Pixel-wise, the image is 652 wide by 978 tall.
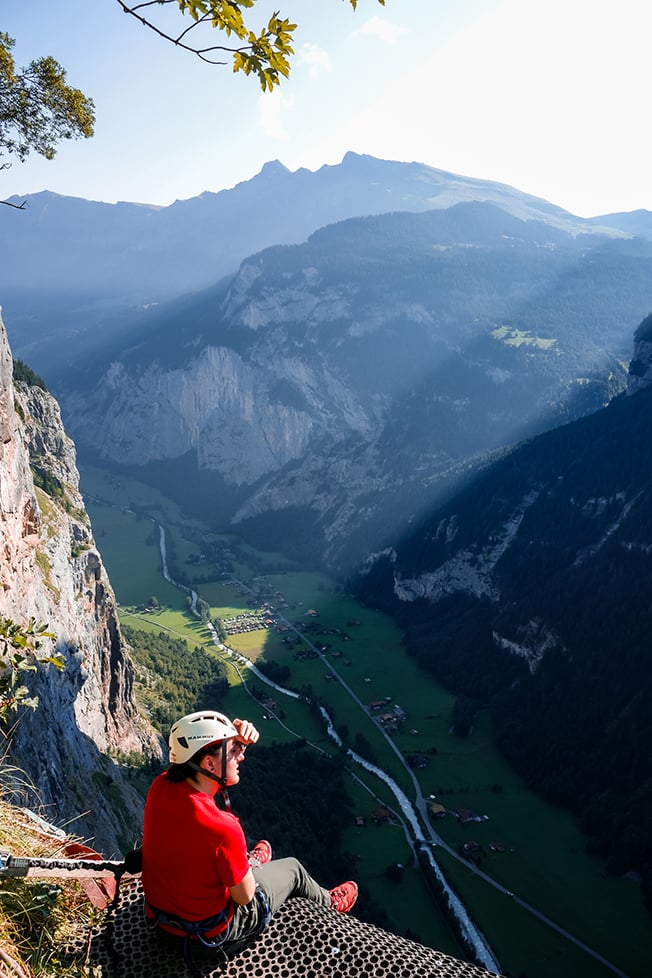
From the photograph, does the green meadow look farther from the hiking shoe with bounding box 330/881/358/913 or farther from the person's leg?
the person's leg

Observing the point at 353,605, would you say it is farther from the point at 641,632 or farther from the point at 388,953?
the point at 388,953

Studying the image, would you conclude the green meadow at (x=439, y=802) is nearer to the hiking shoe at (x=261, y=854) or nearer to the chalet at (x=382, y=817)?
the chalet at (x=382, y=817)

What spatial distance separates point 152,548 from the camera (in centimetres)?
17012

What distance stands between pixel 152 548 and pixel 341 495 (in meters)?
56.0

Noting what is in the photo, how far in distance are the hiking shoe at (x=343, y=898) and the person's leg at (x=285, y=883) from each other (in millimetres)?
307

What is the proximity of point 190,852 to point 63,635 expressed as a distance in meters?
37.4

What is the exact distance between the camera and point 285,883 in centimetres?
893

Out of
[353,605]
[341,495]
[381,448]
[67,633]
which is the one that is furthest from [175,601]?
[67,633]

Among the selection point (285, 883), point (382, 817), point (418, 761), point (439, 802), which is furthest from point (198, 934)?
point (418, 761)

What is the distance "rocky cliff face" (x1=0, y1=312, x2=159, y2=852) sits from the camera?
26828mm

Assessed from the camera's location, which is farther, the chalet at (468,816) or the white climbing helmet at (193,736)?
the chalet at (468,816)

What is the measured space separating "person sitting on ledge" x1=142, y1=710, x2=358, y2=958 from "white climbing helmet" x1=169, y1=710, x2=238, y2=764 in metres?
0.01

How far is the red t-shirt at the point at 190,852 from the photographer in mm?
7133

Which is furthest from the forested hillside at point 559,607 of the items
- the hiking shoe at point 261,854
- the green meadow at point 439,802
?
the hiking shoe at point 261,854
